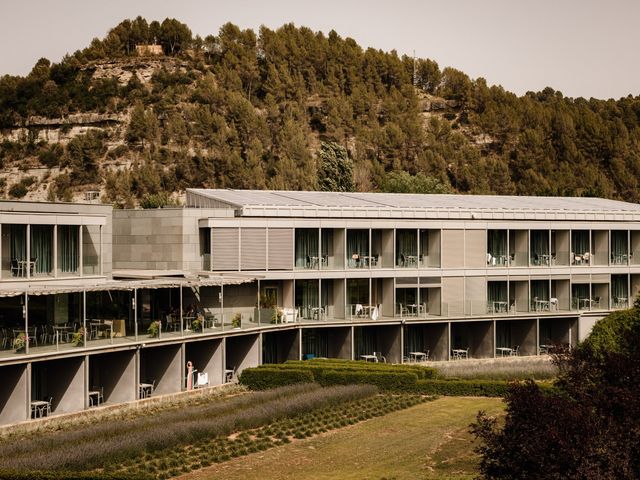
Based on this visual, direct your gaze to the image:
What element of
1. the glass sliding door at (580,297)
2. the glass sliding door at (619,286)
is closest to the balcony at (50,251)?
the glass sliding door at (580,297)

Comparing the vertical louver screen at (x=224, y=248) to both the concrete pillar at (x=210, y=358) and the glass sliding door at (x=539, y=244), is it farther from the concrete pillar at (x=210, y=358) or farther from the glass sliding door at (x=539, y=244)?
the glass sliding door at (x=539, y=244)

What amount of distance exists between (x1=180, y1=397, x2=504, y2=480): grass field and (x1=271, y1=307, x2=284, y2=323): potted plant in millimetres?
9999

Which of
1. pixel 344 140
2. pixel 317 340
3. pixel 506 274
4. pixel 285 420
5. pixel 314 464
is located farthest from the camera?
pixel 344 140

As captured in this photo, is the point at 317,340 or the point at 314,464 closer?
the point at 314,464

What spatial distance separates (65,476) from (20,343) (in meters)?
8.89

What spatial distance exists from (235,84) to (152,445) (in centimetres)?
8375

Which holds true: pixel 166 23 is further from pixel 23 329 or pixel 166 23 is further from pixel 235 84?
pixel 23 329

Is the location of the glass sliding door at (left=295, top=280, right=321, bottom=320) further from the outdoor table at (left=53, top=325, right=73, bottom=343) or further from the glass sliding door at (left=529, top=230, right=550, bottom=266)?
the outdoor table at (left=53, top=325, right=73, bottom=343)

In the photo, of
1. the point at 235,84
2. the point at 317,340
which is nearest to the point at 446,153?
the point at 235,84

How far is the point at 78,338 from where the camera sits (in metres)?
32.8

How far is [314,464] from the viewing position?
27.0 m

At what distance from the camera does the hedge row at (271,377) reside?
38.4m

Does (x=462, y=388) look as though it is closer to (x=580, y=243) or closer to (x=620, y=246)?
(x=580, y=243)

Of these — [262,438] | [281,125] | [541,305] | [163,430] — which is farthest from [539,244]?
[281,125]
